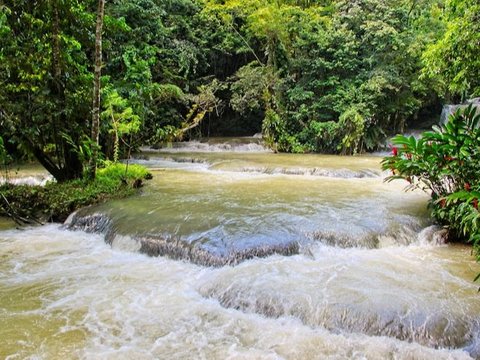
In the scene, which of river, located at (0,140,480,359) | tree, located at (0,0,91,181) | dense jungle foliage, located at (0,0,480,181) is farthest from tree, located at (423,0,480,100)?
tree, located at (0,0,91,181)

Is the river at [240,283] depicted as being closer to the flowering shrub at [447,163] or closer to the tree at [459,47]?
the flowering shrub at [447,163]

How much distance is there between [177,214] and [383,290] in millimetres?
3564

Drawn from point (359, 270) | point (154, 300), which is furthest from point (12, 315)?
point (359, 270)

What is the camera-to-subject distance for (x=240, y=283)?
4.45m

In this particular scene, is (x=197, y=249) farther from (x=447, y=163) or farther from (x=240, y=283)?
(x=447, y=163)

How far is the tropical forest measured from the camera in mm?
3619

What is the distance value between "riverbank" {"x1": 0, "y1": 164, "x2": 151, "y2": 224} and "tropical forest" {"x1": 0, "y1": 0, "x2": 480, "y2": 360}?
0.04m

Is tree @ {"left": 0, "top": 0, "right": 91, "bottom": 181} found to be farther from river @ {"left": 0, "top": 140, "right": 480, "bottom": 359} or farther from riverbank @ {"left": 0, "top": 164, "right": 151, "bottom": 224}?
river @ {"left": 0, "top": 140, "right": 480, "bottom": 359}

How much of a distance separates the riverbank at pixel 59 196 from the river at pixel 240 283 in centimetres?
43

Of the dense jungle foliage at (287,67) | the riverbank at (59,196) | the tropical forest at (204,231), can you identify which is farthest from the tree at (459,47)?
the riverbank at (59,196)

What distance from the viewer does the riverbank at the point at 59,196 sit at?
7.59 metres

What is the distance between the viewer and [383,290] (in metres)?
4.16

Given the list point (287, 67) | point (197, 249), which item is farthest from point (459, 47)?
point (287, 67)

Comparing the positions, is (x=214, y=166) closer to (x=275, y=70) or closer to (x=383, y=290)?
(x=275, y=70)
